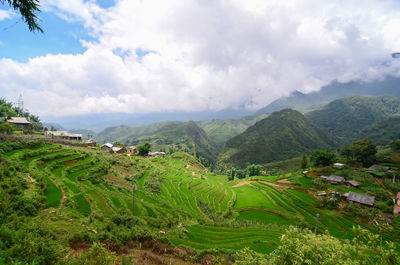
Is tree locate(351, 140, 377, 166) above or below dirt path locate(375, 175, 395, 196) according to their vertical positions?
above

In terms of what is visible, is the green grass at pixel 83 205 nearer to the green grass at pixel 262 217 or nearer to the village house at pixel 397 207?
the green grass at pixel 262 217

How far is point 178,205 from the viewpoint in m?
45.1

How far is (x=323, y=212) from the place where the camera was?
48.1m

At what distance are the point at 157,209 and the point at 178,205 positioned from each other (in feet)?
40.9

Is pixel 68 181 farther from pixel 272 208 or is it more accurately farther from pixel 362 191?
pixel 362 191

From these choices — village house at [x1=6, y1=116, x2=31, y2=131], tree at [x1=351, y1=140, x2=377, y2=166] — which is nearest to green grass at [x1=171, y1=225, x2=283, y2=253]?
tree at [x1=351, y1=140, x2=377, y2=166]

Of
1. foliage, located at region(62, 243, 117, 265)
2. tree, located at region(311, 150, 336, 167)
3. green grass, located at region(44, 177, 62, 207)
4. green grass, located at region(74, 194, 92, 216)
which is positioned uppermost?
foliage, located at region(62, 243, 117, 265)

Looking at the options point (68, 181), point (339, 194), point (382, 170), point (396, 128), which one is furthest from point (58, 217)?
point (396, 128)

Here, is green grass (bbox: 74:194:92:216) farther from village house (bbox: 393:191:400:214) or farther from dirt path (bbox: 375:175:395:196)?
dirt path (bbox: 375:175:395:196)

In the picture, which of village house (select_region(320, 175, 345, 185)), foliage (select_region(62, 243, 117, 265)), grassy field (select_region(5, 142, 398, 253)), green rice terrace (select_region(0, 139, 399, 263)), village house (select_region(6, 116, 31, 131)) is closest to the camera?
foliage (select_region(62, 243, 117, 265))

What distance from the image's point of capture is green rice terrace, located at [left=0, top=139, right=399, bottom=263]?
69.2 feet

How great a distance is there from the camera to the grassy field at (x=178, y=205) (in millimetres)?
25094

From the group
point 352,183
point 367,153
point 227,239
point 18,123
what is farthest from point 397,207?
point 18,123

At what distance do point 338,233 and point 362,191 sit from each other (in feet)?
87.9
